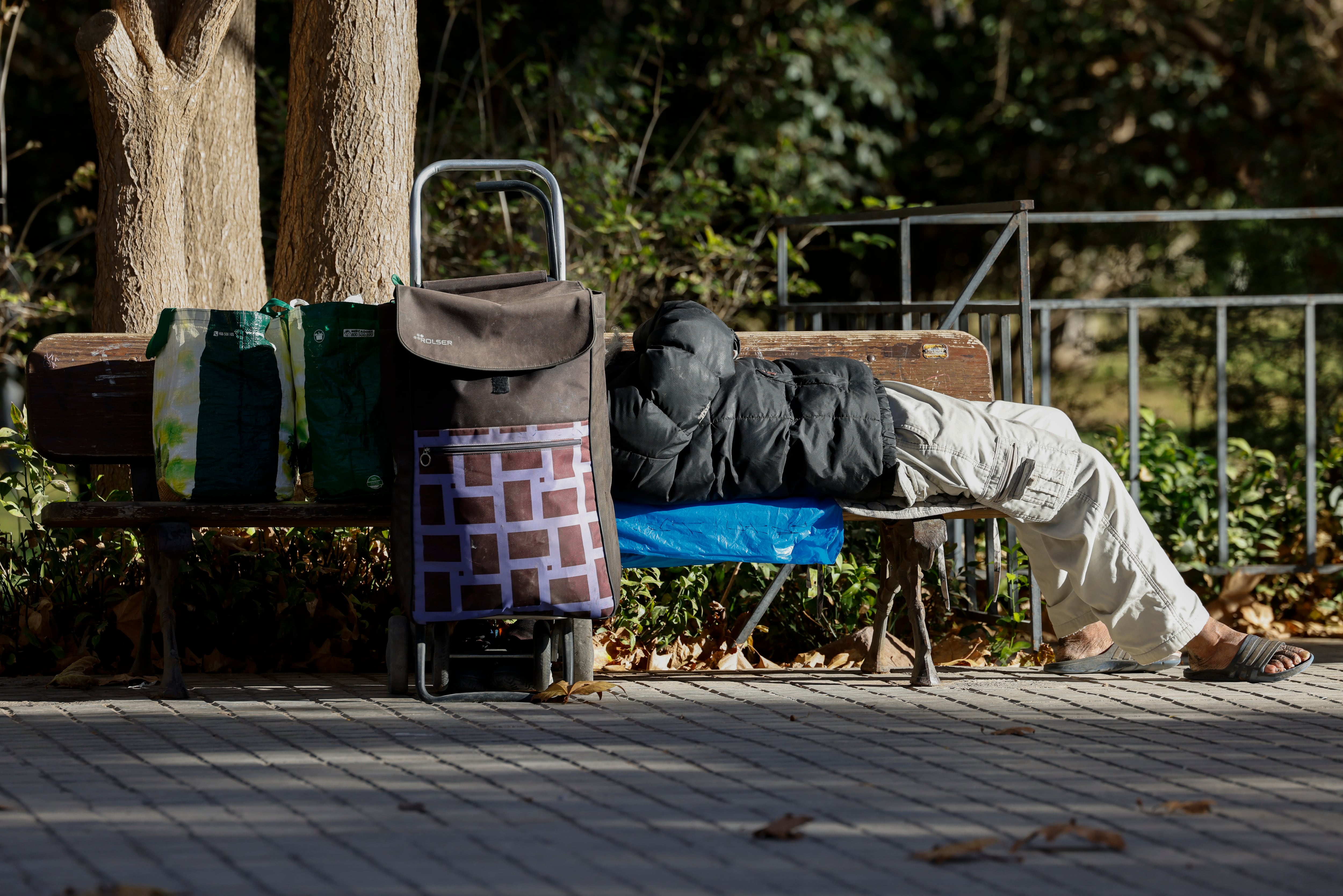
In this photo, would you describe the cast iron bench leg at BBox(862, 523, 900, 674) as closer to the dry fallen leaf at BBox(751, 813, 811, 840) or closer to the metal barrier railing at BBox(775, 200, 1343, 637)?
the metal barrier railing at BBox(775, 200, 1343, 637)

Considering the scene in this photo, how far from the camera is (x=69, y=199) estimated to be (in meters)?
9.74

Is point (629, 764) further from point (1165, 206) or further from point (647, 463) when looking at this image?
point (1165, 206)

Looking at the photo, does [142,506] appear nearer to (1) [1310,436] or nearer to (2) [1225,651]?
(2) [1225,651]

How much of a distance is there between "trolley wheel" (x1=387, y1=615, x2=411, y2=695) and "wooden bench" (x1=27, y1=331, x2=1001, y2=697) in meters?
0.31

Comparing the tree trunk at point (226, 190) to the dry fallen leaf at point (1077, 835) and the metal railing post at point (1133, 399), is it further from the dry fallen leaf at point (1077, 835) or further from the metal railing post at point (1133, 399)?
the dry fallen leaf at point (1077, 835)

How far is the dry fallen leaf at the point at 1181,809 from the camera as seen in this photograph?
Answer: 2990 mm

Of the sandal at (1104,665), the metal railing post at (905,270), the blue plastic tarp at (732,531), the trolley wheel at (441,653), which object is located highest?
the metal railing post at (905,270)

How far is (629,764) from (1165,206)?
9683mm

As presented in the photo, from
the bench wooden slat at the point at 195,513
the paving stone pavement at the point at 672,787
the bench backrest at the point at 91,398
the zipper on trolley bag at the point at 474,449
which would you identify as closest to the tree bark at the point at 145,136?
the bench backrest at the point at 91,398

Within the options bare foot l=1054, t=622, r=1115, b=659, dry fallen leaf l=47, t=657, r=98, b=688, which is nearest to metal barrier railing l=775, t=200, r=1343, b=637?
bare foot l=1054, t=622, r=1115, b=659

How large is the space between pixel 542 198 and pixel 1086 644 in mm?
2279

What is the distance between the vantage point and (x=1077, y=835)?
2.78 m

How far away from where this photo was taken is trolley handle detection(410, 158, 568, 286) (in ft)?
14.4

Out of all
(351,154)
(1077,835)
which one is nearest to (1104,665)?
(1077,835)
